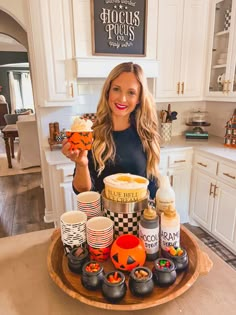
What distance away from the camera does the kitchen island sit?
0.69 meters

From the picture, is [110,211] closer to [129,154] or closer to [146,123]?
[129,154]

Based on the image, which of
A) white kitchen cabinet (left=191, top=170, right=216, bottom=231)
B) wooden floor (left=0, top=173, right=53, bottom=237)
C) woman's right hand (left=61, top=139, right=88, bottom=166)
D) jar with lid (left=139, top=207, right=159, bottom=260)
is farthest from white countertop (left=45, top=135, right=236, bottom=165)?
jar with lid (left=139, top=207, right=159, bottom=260)

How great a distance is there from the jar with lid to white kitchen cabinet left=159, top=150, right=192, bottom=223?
5.88 feet

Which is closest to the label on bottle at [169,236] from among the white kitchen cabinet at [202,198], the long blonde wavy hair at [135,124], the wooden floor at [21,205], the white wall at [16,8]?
the long blonde wavy hair at [135,124]

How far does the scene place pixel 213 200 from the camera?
96.1 inches

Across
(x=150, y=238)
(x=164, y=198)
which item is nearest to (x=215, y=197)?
(x=164, y=198)

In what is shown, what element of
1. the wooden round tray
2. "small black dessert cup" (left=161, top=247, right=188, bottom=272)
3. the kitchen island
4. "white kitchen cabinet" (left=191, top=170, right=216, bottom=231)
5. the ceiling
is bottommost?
"white kitchen cabinet" (left=191, top=170, right=216, bottom=231)

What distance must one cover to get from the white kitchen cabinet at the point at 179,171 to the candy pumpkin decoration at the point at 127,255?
6.03 feet

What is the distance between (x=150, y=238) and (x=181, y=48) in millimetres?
2415

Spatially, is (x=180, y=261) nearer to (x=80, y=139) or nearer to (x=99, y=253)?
(x=99, y=253)

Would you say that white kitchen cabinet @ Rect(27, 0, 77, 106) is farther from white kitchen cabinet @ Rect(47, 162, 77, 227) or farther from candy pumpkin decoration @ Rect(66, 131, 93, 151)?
candy pumpkin decoration @ Rect(66, 131, 93, 151)

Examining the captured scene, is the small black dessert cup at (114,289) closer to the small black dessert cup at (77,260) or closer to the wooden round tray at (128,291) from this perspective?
the wooden round tray at (128,291)

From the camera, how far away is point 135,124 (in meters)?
1.34

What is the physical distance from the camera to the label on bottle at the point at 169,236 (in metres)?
0.80
